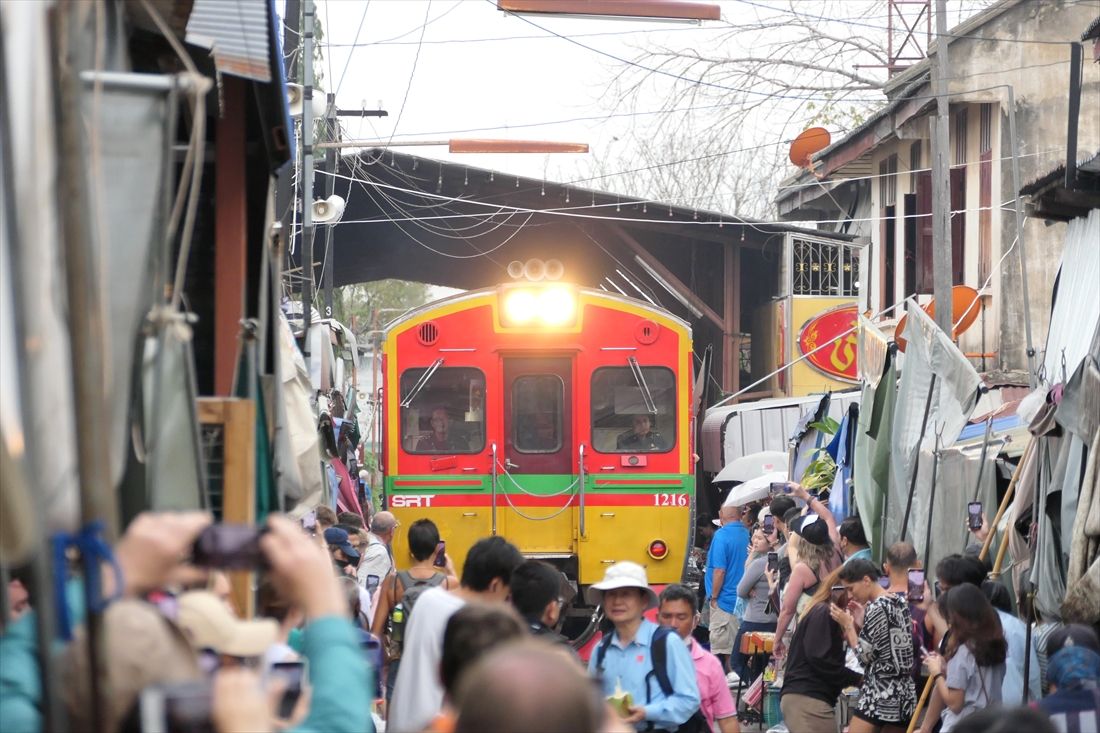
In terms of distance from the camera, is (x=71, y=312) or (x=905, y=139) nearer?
(x=71, y=312)

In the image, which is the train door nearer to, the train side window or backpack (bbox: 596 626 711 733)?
the train side window

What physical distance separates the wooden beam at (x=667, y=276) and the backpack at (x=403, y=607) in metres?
18.7

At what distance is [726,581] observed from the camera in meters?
12.2

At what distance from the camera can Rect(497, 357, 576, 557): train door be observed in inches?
492

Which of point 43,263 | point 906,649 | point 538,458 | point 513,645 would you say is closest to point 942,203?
point 538,458

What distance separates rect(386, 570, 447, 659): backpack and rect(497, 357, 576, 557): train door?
4.66 m

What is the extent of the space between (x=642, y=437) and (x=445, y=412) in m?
1.76

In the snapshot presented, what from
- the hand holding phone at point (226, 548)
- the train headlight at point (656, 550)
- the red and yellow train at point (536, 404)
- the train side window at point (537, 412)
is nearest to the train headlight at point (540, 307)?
the red and yellow train at point (536, 404)

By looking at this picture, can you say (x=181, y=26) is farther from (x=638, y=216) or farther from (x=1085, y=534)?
(x=638, y=216)

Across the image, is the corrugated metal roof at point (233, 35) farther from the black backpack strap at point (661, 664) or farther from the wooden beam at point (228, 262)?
the black backpack strap at point (661, 664)

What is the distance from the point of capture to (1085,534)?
6.99 meters

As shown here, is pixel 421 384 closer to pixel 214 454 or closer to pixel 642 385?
pixel 642 385

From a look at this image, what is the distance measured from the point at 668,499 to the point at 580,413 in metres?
1.07

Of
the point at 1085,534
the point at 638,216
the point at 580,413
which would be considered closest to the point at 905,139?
the point at 638,216
